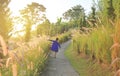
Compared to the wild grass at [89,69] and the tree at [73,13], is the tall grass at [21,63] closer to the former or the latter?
the wild grass at [89,69]

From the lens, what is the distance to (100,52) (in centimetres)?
1312

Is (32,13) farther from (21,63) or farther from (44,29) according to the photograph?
(21,63)

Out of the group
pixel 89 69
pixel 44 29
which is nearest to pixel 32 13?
pixel 44 29

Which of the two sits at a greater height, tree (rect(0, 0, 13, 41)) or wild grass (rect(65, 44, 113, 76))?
tree (rect(0, 0, 13, 41))

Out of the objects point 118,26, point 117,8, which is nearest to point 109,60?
point 118,26

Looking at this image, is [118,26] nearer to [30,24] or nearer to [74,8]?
[30,24]

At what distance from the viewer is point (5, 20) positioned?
41.1 feet

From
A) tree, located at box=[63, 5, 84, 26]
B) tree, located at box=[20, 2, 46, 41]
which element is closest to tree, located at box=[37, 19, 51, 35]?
tree, located at box=[20, 2, 46, 41]

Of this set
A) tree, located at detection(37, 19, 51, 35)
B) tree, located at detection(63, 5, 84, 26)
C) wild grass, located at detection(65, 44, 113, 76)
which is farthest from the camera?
tree, located at detection(63, 5, 84, 26)

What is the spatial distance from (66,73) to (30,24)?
161 ft

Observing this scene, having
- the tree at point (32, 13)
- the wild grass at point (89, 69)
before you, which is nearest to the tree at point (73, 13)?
the tree at point (32, 13)

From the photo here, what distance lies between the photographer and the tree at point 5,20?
40.2ft

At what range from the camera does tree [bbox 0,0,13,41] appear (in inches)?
482

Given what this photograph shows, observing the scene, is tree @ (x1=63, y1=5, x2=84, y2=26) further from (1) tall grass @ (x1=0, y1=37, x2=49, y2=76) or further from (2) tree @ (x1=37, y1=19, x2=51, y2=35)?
(1) tall grass @ (x1=0, y1=37, x2=49, y2=76)
